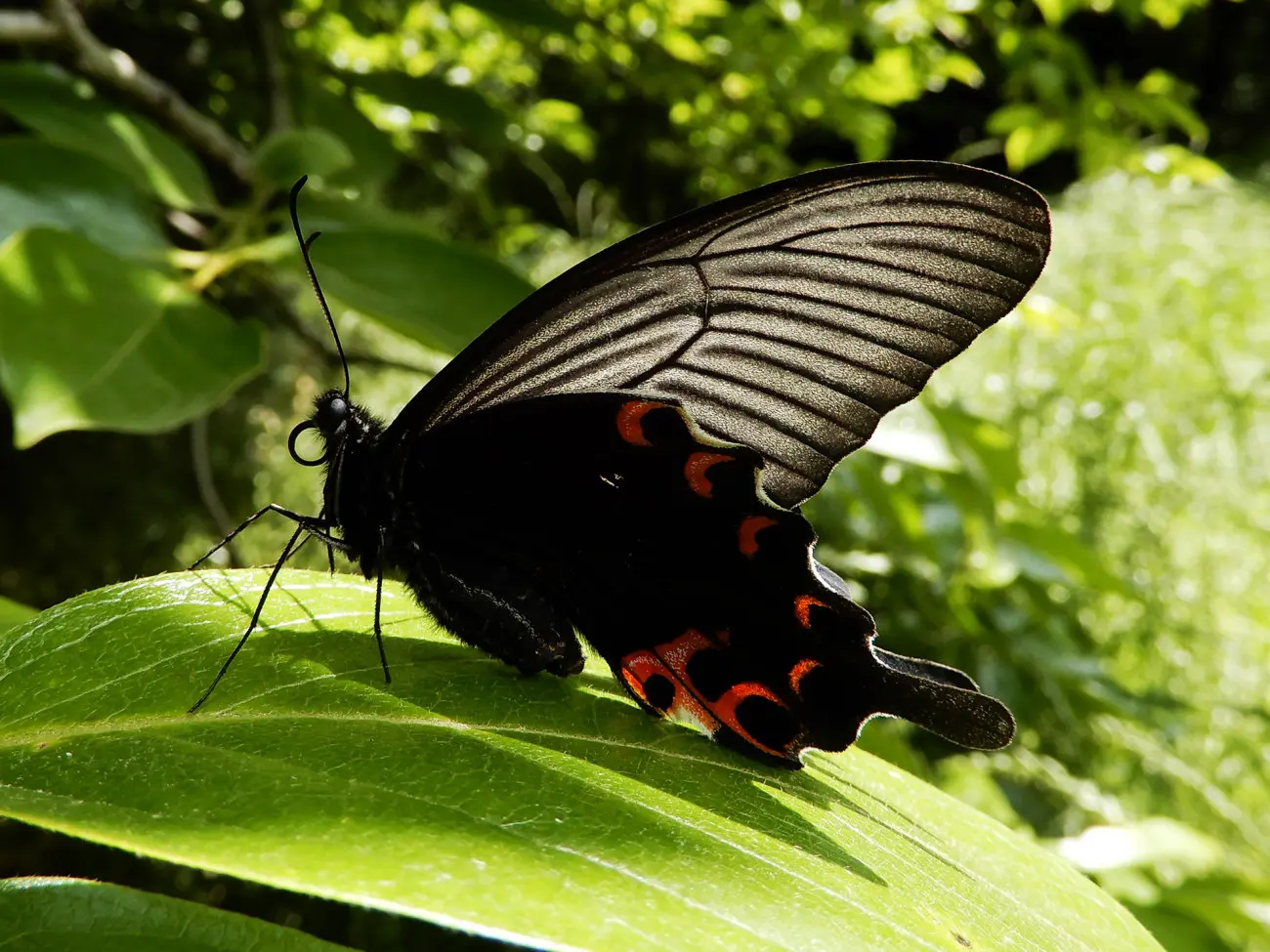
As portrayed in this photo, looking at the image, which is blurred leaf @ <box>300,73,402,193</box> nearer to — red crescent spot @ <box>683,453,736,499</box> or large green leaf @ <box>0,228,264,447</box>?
large green leaf @ <box>0,228,264,447</box>

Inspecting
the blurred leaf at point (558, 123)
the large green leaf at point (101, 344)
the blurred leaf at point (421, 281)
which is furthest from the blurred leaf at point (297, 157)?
the blurred leaf at point (558, 123)

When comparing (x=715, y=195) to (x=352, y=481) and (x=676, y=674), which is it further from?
(x=676, y=674)

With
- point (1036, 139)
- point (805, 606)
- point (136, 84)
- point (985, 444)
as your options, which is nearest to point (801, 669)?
point (805, 606)

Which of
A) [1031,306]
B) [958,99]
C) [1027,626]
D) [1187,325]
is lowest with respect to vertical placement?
[1027,626]

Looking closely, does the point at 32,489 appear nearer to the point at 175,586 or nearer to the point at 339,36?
the point at 339,36

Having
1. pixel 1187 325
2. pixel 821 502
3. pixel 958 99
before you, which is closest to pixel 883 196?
pixel 821 502

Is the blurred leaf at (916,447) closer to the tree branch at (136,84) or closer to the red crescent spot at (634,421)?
the red crescent spot at (634,421)
